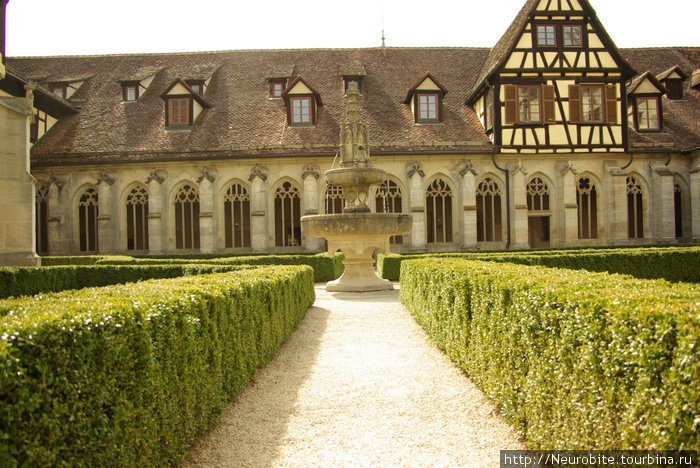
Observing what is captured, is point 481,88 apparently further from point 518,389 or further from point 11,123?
point 518,389

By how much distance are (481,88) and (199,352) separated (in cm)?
2311

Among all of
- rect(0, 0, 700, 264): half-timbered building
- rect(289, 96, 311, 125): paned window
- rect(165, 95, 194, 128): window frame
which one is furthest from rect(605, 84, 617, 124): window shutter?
rect(165, 95, 194, 128): window frame

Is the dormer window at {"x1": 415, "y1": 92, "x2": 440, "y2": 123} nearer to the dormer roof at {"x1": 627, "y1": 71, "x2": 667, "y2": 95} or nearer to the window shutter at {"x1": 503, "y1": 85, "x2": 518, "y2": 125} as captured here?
the window shutter at {"x1": 503, "y1": 85, "x2": 518, "y2": 125}

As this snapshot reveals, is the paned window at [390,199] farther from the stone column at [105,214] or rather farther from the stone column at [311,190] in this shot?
the stone column at [105,214]

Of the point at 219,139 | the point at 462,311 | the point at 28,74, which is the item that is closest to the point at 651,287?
the point at 462,311

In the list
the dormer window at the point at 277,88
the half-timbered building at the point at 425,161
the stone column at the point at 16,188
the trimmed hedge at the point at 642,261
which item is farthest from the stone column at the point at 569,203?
the stone column at the point at 16,188

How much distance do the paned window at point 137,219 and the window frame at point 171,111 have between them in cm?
326

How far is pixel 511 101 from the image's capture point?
2416 cm

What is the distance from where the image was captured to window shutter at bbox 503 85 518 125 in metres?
24.1

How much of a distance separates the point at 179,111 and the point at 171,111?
0.37 meters

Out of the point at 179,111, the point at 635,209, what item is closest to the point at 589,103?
the point at 635,209

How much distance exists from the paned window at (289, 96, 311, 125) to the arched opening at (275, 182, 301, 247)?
298 centimetres

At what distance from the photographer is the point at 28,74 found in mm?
28391

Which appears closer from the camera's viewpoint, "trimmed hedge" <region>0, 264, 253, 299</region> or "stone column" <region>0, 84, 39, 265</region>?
"trimmed hedge" <region>0, 264, 253, 299</region>
